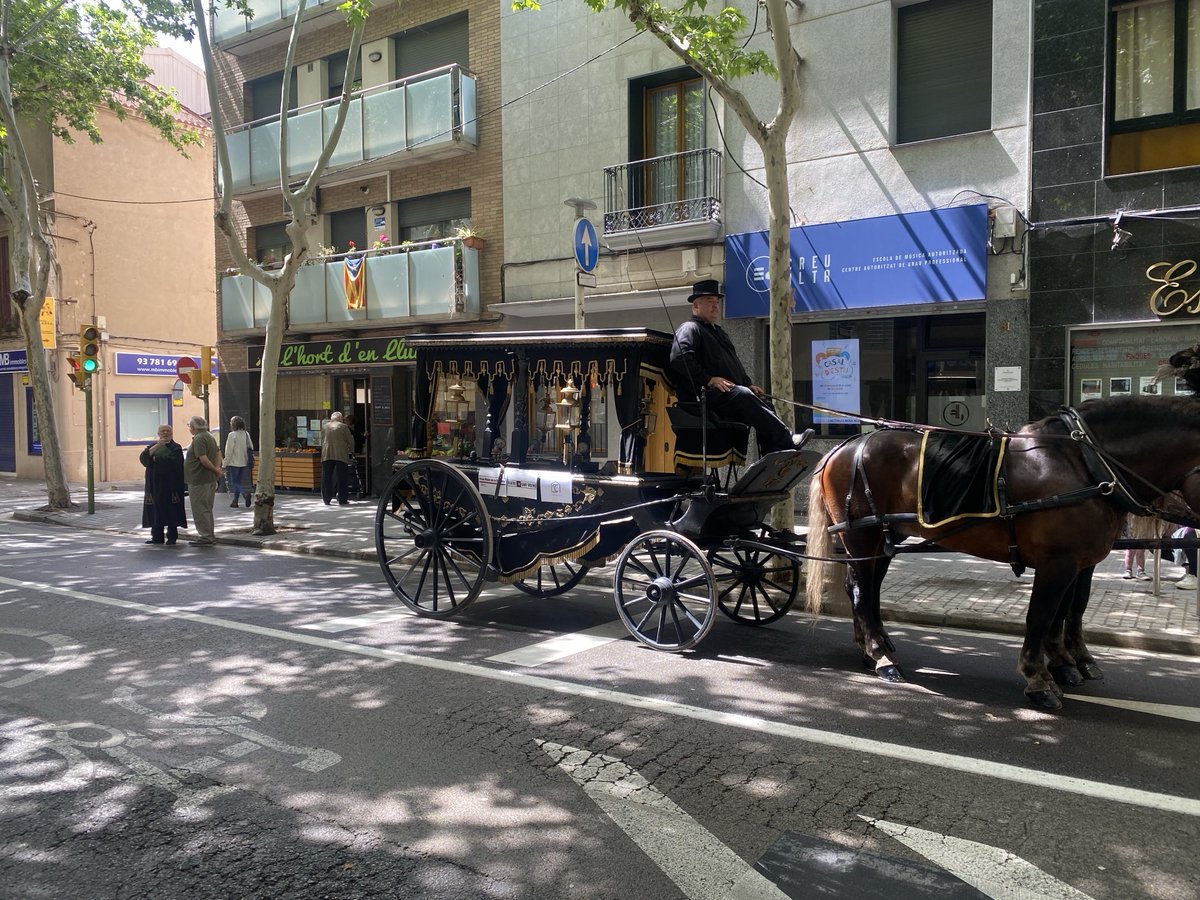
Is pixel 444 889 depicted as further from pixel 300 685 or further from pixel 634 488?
pixel 634 488

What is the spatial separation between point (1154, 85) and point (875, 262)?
3.84m

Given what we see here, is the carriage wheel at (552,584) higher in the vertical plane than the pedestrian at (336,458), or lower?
lower

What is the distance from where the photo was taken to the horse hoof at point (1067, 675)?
5469 mm

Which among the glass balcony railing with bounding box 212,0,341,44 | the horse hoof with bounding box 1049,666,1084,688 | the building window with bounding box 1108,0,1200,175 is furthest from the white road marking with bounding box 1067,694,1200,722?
the glass balcony railing with bounding box 212,0,341,44

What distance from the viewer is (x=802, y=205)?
13172mm

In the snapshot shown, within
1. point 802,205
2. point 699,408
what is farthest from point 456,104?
point 699,408

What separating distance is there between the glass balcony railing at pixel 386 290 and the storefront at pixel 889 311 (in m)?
5.40

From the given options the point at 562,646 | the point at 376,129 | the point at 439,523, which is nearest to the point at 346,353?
the point at 376,129

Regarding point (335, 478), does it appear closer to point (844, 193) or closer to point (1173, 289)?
point (844, 193)

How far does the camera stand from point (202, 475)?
12594 mm

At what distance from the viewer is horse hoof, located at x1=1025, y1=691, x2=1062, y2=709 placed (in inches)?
198

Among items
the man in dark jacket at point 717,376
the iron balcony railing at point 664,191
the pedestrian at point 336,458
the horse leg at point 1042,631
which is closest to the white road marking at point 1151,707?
the horse leg at point 1042,631

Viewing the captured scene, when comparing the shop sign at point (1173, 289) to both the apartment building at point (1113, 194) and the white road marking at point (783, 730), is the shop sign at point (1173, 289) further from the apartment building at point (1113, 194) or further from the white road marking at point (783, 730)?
the white road marking at point (783, 730)

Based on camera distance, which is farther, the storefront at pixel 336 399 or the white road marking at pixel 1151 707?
the storefront at pixel 336 399
